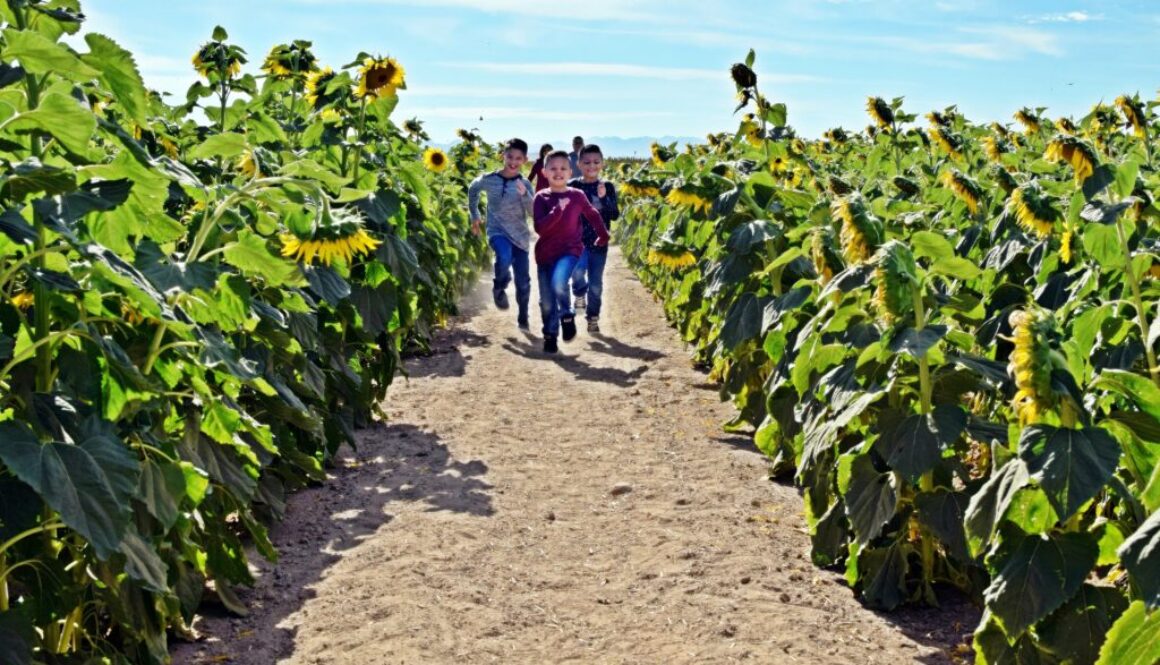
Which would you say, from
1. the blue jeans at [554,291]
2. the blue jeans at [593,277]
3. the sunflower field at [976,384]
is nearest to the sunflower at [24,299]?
the sunflower field at [976,384]

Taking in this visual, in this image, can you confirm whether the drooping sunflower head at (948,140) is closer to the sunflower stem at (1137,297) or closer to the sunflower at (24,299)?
the sunflower stem at (1137,297)

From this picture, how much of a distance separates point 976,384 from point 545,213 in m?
6.57

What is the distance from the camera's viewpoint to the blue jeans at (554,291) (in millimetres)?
9938

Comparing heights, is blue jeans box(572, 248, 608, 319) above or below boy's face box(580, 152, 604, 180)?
below

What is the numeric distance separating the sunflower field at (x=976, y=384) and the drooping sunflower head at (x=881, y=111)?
134 cm

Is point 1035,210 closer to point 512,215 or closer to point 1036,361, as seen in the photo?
point 1036,361

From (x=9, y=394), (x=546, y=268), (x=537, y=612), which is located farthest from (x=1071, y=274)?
(x=546, y=268)

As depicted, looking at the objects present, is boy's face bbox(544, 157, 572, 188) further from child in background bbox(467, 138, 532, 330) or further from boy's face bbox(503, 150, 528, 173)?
boy's face bbox(503, 150, 528, 173)

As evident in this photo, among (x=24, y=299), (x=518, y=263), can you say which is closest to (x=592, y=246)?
(x=518, y=263)

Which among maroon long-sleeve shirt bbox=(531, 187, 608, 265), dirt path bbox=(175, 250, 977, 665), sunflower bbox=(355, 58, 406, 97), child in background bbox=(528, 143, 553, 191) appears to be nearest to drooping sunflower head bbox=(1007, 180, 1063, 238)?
dirt path bbox=(175, 250, 977, 665)

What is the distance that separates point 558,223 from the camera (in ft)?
33.3

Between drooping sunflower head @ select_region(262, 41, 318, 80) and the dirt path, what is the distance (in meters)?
2.09

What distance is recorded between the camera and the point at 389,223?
629cm

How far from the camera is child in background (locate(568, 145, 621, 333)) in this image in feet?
37.1
